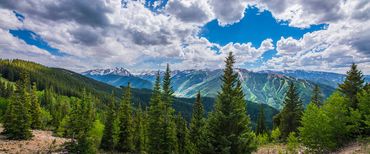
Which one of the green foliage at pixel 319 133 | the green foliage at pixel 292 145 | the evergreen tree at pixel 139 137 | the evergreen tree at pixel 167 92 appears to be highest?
the evergreen tree at pixel 167 92

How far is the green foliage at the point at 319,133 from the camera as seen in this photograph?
26906mm

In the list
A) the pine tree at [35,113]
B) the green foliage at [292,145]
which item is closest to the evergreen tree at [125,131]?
the green foliage at [292,145]

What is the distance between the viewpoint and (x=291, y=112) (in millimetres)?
52438

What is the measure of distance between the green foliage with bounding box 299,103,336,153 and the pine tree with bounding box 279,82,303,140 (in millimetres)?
23760

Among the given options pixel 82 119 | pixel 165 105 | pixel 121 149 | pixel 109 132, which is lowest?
pixel 121 149

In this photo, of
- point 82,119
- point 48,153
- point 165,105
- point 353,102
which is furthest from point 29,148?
point 353,102

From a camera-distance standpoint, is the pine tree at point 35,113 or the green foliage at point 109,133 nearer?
the green foliage at point 109,133

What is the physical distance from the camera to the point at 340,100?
89.6 ft

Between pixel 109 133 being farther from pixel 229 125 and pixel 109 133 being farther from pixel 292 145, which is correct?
pixel 229 125

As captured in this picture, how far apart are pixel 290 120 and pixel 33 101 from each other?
6762 centimetres

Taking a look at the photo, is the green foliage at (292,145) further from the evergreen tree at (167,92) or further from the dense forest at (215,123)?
the evergreen tree at (167,92)

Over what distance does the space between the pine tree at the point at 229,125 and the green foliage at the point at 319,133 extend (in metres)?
10.4

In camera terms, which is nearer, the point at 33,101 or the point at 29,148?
the point at 29,148

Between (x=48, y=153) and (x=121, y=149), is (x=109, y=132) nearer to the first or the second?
(x=121, y=149)
